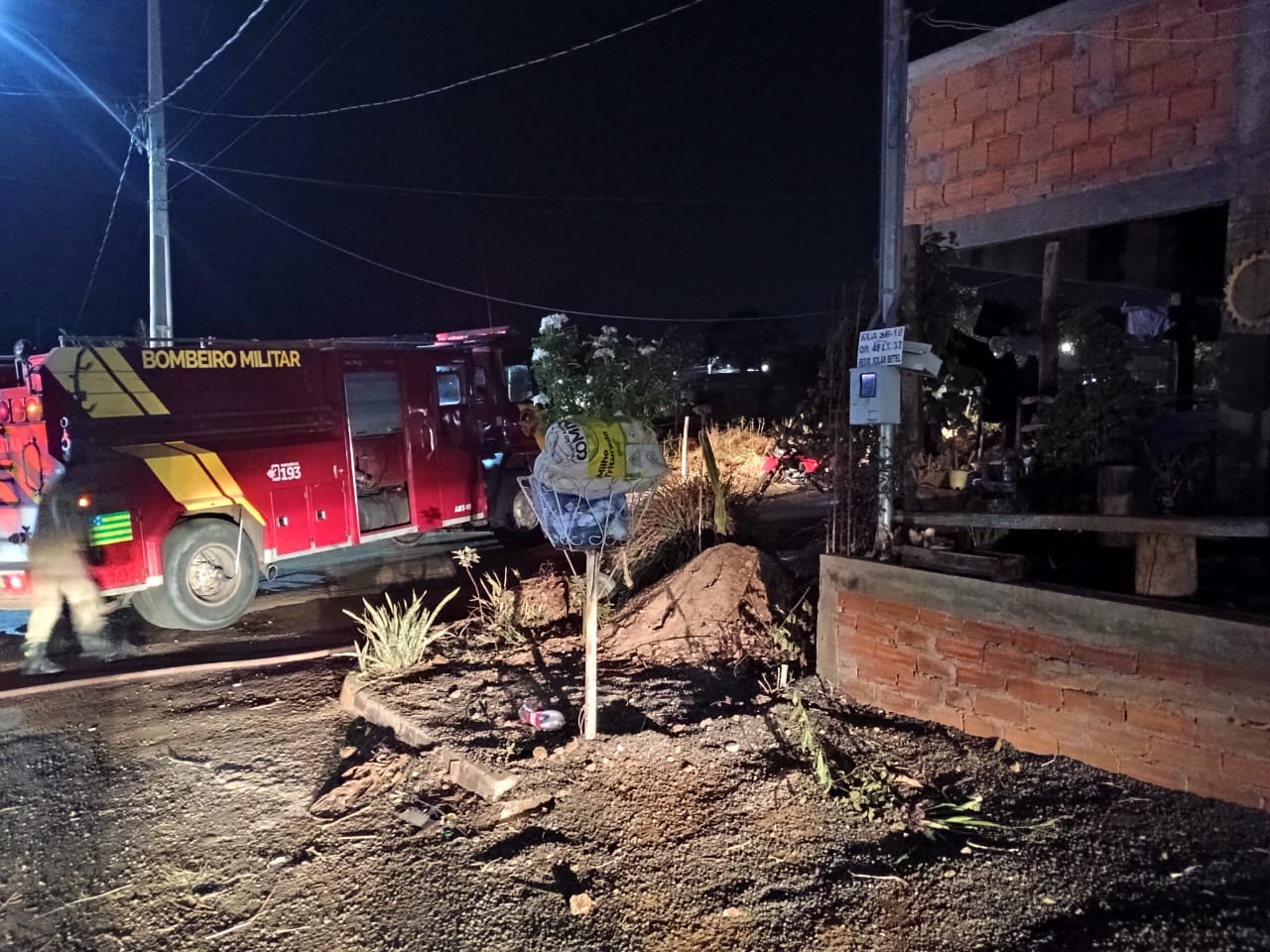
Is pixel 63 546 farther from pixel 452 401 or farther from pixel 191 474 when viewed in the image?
pixel 452 401

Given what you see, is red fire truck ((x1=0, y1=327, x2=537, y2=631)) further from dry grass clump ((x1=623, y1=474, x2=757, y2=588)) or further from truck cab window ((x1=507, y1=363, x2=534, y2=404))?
dry grass clump ((x1=623, y1=474, x2=757, y2=588))

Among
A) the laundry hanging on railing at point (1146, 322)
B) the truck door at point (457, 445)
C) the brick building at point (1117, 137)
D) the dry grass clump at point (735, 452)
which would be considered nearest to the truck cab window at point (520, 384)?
the truck door at point (457, 445)

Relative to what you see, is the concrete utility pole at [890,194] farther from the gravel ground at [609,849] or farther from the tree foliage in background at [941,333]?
the gravel ground at [609,849]

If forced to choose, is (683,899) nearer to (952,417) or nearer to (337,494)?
(952,417)

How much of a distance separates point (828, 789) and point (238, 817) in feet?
9.09

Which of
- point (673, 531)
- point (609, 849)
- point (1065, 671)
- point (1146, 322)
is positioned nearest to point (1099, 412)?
point (673, 531)

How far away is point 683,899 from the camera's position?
326 centimetres

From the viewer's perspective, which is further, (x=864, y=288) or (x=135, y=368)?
(x=135, y=368)

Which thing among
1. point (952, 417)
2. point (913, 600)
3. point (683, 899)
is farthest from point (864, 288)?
point (683, 899)

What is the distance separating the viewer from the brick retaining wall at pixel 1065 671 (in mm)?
3541

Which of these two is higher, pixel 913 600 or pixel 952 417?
pixel 952 417

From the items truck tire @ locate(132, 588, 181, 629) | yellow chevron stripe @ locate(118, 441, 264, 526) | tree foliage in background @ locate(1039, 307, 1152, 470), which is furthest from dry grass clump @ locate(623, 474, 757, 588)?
truck tire @ locate(132, 588, 181, 629)

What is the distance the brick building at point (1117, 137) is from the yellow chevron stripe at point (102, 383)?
7162mm

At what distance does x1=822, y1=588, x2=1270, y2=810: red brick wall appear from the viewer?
355 centimetres
